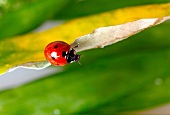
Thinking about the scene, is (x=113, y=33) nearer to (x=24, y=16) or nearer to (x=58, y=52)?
(x=58, y=52)

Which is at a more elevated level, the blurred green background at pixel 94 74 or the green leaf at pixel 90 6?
the green leaf at pixel 90 6

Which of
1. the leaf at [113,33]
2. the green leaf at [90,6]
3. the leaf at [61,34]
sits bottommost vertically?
the leaf at [113,33]

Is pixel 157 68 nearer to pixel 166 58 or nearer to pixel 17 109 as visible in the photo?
pixel 166 58

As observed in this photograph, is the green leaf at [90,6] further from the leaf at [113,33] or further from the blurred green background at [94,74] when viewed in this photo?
the leaf at [113,33]

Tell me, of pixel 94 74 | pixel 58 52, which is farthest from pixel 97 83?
pixel 58 52

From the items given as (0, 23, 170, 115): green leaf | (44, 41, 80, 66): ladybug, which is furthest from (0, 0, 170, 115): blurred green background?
(44, 41, 80, 66): ladybug

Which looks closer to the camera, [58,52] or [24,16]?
[58,52]

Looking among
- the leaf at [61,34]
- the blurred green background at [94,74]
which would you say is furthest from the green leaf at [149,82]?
the leaf at [61,34]
